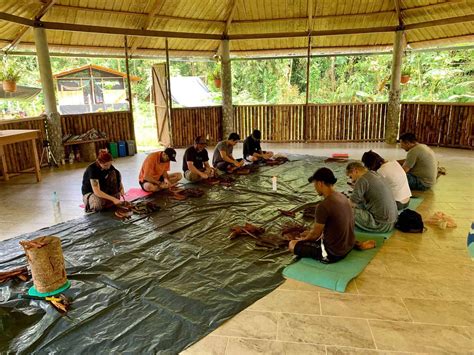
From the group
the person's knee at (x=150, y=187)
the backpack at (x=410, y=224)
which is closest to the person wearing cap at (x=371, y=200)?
the backpack at (x=410, y=224)

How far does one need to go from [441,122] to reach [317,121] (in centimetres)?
377

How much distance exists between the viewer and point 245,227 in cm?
455

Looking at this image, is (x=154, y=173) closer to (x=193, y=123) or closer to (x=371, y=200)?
(x=371, y=200)

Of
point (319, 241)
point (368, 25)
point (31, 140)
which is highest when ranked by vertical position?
point (368, 25)

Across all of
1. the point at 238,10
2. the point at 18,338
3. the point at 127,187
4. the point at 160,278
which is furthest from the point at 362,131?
the point at 18,338

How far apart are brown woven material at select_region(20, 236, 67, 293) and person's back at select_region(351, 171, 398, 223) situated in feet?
10.7

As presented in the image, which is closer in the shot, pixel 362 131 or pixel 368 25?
pixel 368 25

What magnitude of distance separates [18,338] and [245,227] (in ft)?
8.63

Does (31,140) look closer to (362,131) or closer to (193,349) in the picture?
(193,349)

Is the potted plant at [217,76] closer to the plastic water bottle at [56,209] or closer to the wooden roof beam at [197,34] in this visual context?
the wooden roof beam at [197,34]

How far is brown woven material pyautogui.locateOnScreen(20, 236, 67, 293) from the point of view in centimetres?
315

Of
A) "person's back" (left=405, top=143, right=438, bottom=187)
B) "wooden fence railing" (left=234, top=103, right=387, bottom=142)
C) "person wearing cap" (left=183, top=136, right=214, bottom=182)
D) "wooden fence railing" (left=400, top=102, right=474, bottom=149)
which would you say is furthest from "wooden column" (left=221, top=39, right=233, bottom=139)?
"person's back" (left=405, top=143, right=438, bottom=187)

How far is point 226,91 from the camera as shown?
12.0m

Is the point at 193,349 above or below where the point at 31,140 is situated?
→ below
